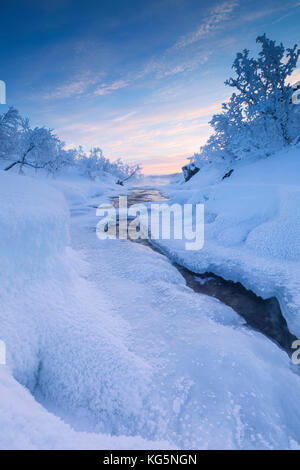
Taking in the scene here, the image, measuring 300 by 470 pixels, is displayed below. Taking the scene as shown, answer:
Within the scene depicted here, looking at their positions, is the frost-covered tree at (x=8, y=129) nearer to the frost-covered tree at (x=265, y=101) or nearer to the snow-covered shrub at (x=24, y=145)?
the snow-covered shrub at (x=24, y=145)

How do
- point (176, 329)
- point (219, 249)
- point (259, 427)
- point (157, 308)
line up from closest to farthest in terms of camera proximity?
1. point (259, 427)
2. point (176, 329)
3. point (157, 308)
4. point (219, 249)

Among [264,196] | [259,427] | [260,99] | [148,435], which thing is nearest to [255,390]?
[259,427]

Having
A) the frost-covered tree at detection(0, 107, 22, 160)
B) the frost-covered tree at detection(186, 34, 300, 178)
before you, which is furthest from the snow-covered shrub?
the frost-covered tree at detection(186, 34, 300, 178)

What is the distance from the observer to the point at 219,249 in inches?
180

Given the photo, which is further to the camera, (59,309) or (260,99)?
(260,99)

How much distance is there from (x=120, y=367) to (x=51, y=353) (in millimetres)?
619

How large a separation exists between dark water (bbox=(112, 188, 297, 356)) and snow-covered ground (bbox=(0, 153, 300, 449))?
0.66 feet

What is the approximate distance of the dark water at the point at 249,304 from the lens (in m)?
2.46

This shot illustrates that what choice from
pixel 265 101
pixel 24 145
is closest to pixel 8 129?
pixel 24 145

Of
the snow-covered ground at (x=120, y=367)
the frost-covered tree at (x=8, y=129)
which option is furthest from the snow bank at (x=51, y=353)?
the frost-covered tree at (x=8, y=129)

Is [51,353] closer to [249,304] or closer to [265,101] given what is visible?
[249,304]

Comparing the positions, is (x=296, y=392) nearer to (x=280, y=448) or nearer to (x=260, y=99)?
(x=280, y=448)

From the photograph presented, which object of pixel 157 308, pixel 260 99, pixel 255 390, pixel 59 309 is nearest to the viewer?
pixel 255 390
